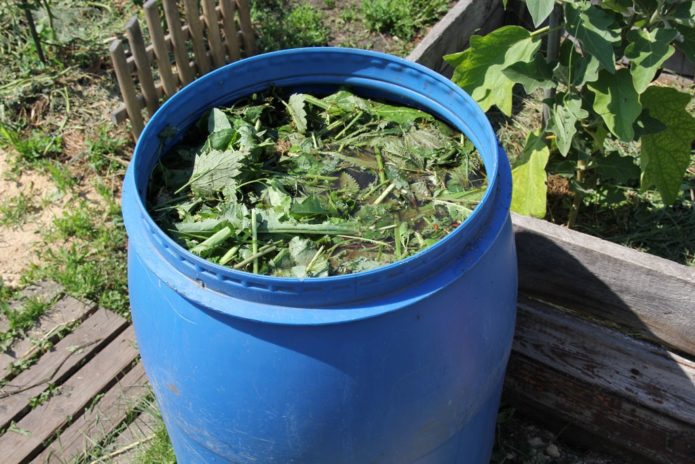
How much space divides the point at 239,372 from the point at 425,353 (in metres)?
0.46

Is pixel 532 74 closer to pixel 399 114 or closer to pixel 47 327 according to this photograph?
pixel 399 114

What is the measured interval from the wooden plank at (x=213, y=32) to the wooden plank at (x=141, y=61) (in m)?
0.49

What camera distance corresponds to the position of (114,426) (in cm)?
307

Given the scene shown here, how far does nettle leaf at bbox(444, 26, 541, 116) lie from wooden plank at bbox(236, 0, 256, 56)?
76.0 inches

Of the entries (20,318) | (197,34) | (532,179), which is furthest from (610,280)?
(197,34)

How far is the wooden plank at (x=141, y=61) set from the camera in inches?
148

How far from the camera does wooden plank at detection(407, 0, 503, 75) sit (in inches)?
144

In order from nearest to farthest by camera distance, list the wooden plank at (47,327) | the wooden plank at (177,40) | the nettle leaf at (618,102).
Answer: the nettle leaf at (618,102) < the wooden plank at (47,327) < the wooden plank at (177,40)

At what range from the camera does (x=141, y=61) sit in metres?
3.93

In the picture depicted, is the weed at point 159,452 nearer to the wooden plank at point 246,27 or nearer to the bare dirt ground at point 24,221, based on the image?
the bare dirt ground at point 24,221

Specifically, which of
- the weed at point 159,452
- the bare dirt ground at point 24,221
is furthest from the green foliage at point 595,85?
the bare dirt ground at point 24,221

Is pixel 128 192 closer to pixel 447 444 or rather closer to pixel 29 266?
pixel 447 444

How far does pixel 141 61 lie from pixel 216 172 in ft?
6.58

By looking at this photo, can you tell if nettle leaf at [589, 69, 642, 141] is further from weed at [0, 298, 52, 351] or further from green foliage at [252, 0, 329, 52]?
weed at [0, 298, 52, 351]
